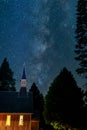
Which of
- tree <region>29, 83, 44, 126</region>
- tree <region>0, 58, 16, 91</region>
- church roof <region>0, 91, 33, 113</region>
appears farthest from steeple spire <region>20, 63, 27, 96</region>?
tree <region>0, 58, 16, 91</region>

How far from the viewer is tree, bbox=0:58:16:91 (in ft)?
199

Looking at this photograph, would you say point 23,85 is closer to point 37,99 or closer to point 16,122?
point 16,122

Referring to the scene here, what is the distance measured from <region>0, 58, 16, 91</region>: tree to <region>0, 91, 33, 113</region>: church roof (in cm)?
1689

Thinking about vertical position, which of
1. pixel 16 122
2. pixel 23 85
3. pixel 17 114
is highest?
pixel 23 85

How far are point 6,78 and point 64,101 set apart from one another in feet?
77.3

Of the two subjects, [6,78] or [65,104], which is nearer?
[65,104]

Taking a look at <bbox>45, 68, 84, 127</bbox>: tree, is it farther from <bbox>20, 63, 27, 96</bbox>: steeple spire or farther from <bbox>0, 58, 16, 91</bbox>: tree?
<bbox>0, 58, 16, 91</bbox>: tree

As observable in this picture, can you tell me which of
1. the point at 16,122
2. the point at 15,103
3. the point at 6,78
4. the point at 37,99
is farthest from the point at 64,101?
the point at 6,78

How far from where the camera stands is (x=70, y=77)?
42094 millimetres

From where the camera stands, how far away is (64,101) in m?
40.5

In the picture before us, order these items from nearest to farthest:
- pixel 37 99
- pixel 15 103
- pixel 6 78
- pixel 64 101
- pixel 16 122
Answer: pixel 16 122 < pixel 64 101 < pixel 15 103 < pixel 37 99 < pixel 6 78

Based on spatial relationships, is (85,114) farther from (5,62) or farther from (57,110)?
(5,62)

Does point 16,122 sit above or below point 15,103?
below

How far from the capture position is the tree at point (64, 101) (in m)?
39.5
